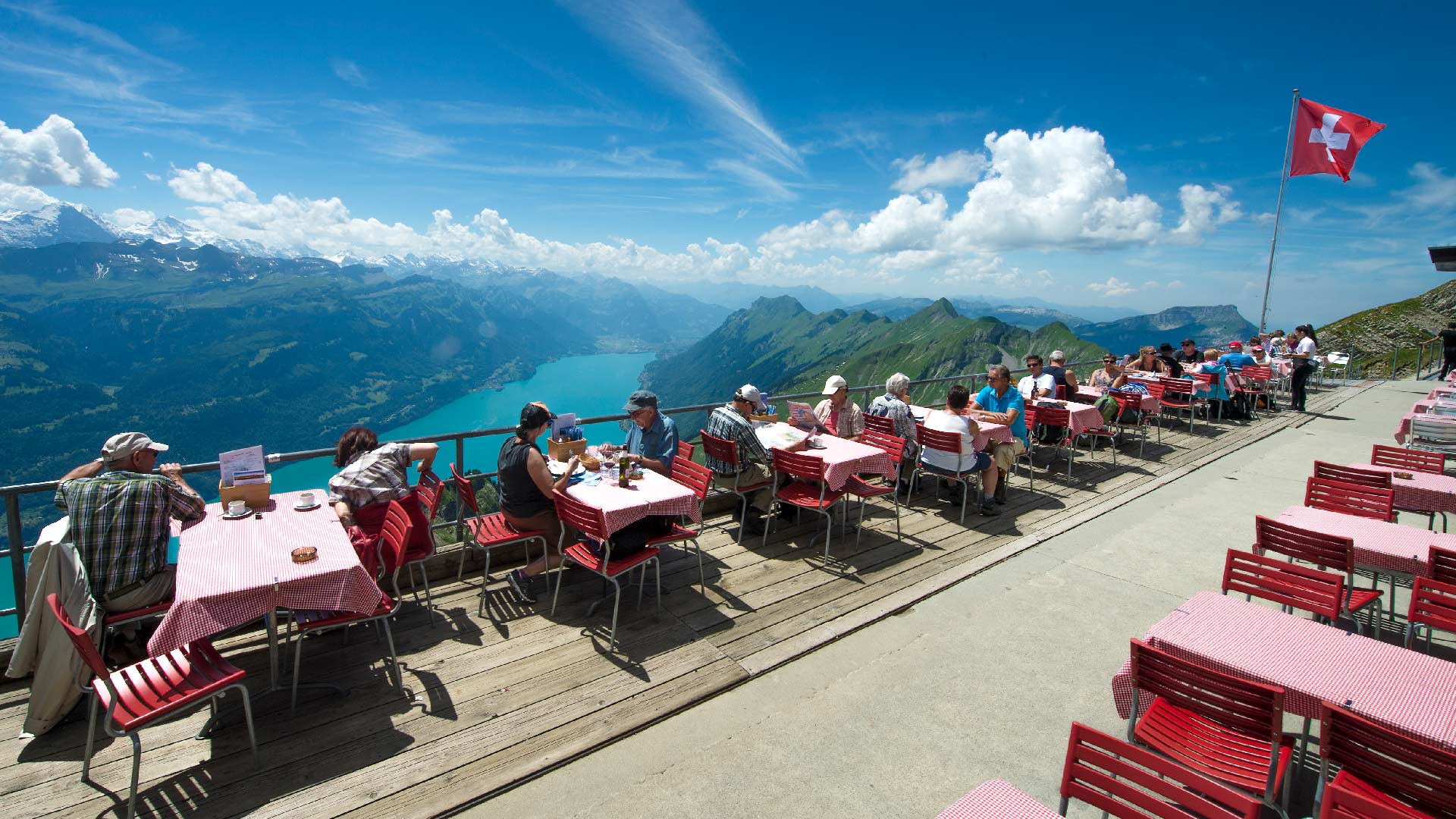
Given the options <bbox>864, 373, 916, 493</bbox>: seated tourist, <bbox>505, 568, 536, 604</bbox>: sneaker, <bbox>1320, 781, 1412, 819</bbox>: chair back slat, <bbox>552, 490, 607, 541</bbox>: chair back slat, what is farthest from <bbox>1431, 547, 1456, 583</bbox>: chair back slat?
<bbox>505, 568, 536, 604</bbox>: sneaker

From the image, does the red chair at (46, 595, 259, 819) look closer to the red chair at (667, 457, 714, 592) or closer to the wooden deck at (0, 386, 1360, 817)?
the wooden deck at (0, 386, 1360, 817)

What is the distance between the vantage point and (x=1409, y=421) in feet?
28.5

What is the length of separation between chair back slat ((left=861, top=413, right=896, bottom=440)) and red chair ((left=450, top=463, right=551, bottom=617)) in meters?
4.30

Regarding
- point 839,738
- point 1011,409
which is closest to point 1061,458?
point 1011,409

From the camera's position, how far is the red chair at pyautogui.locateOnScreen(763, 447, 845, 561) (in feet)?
20.0

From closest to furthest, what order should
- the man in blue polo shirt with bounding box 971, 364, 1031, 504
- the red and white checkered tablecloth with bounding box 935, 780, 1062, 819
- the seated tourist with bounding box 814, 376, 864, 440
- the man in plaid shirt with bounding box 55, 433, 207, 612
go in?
1. the red and white checkered tablecloth with bounding box 935, 780, 1062, 819
2. the man in plaid shirt with bounding box 55, 433, 207, 612
3. the seated tourist with bounding box 814, 376, 864, 440
4. the man in blue polo shirt with bounding box 971, 364, 1031, 504

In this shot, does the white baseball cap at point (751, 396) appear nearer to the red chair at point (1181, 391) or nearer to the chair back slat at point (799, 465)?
the chair back slat at point (799, 465)

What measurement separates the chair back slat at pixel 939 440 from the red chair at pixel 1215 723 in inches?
165

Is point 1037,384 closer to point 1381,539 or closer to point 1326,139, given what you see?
point 1381,539

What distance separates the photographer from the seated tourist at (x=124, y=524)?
377 cm

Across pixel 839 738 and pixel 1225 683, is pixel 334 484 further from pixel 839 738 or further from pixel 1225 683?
pixel 1225 683

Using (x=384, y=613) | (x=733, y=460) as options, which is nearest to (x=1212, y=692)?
(x=733, y=460)

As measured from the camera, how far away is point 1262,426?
12938 mm

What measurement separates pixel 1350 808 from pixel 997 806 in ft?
3.64
